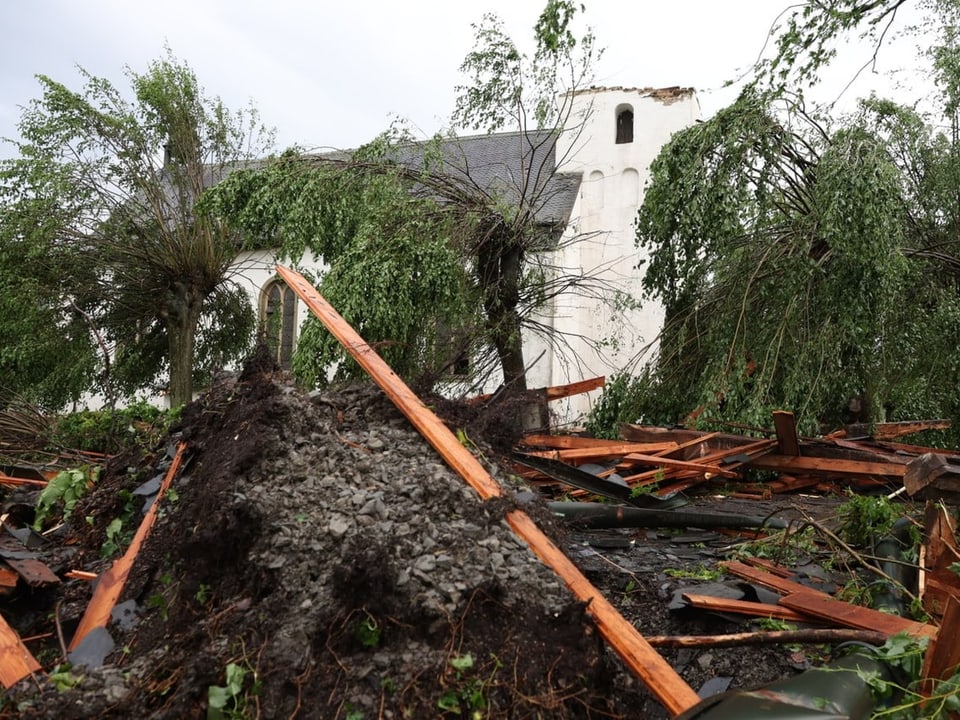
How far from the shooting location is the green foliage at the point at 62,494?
4.55 m

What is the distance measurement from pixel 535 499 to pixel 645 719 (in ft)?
3.86

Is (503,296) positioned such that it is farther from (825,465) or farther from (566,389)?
(825,465)

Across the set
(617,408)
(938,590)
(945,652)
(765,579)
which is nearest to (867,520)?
(765,579)

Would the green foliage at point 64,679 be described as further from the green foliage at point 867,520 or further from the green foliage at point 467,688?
the green foliage at point 867,520

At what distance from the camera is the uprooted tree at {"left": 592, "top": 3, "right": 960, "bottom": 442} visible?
7.89 meters

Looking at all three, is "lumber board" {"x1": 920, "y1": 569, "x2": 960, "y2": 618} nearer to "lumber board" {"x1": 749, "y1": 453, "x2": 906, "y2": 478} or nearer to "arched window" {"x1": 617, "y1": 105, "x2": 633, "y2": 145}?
"lumber board" {"x1": 749, "y1": 453, "x2": 906, "y2": 478}

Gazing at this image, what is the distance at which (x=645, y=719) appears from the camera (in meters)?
2.76

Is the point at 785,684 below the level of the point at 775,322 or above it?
below

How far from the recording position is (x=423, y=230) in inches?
398

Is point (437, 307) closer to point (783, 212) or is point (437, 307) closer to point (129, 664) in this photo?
point (783, 212)

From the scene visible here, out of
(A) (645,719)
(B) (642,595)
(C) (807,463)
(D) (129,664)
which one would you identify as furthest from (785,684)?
(C) (807,463)

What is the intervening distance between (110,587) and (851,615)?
9.95 feet

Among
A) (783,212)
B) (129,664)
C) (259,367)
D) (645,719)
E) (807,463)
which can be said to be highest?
(783,212)

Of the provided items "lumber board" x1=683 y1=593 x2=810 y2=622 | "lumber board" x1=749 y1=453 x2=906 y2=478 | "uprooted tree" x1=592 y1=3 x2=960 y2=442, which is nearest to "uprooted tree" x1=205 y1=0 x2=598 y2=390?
"uprooted tree" x1=592 y1=3 x2=960 y2=442
